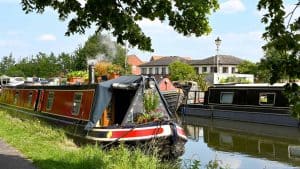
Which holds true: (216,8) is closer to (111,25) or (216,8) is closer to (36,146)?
(111,25)

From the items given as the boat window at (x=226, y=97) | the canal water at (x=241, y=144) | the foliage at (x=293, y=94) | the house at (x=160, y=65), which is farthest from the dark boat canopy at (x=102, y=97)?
the house at (x=160, y=65)

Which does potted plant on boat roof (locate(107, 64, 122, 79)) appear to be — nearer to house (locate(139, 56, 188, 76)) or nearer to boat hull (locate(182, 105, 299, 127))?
A: boat hull (locate(182, 105, 299, 127))

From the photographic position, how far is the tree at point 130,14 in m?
6.40

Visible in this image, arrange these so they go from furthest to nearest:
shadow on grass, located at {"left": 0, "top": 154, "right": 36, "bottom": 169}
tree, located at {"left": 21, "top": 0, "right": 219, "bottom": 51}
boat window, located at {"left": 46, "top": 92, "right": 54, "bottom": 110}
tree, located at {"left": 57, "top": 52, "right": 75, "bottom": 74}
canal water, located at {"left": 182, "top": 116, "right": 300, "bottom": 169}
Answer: tree, located at {"left": 57, "top": 52, "right": 75, "bottom": 74} → boat window, located at {"left": 46, "top": 92, "right": 54, "bottom": 110} → canal water, located at {"left": 182, "top": 116, "right": 300, "bottom": 169} → shadow on grass, located at {"left": 0, "top": 154, "right": 36, "bottom": 169} → tree, located at {"left": 21, "top": 0, "right": 219, "bottom": 51}

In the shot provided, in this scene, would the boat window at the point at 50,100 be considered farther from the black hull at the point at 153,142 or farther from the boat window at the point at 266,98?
the boat window at the point at 266,98

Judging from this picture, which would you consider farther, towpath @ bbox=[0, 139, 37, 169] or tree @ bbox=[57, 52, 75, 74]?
tree @ bbox=[57, 52, 75, 74]

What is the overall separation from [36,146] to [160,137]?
2.85m

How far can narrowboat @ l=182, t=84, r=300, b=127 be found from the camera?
22.8 m

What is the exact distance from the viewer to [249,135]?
20.5m

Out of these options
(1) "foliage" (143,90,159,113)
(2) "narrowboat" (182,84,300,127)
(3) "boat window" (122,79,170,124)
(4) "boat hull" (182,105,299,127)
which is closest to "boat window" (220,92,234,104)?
(2) "narrowboat" (182,84,300,127)

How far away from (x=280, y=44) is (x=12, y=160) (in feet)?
19.9

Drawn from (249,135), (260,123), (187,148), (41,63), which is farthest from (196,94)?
(41,63)

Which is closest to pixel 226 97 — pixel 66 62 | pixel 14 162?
pixel 14 162

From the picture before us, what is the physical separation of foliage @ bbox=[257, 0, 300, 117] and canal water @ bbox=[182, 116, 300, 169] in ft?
22.1
